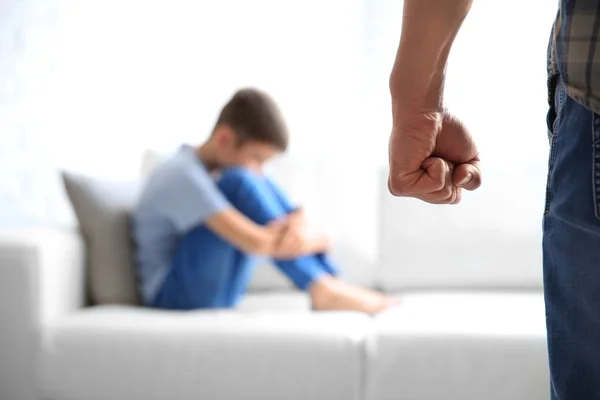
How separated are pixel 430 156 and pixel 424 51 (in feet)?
0.34

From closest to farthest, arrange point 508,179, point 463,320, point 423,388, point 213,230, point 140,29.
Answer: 1. point 423,388
2. point 463,320
3. point 213,230
4. point 508,179
5. point 140,29

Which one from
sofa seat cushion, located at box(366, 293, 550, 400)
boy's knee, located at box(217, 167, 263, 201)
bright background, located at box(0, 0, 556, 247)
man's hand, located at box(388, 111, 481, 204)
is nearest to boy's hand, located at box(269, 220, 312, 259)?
boy's knee, located at box(217, 167, 263, 201)

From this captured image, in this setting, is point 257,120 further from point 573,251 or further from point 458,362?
point 573,251

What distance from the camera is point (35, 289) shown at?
6.22 ft

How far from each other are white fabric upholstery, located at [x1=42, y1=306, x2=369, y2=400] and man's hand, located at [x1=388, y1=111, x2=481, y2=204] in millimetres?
1021

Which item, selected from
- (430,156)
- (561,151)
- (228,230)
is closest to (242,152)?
(228,230)

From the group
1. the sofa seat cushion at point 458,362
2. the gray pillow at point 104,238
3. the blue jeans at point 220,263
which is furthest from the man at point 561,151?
the gray pillow at point 104,238

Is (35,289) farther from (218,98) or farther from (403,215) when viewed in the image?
(218,98)

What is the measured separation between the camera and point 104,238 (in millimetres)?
2205

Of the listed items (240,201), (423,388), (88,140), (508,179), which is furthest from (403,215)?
(88,140)

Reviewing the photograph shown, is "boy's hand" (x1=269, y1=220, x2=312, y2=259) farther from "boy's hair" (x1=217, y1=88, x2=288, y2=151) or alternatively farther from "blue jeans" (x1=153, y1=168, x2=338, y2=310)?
"boy's hair" (x1=217, y1=88, x2=288, y2=151)

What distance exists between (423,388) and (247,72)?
2104 mm

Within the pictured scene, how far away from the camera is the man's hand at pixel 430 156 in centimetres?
74

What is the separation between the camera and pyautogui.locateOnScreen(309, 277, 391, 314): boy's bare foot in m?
2.06
